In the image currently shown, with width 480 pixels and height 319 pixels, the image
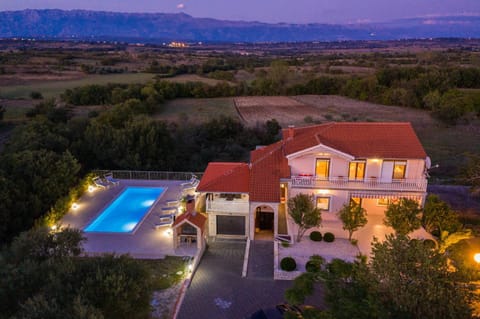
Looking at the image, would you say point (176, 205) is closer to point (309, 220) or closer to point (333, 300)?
point (309, 220)

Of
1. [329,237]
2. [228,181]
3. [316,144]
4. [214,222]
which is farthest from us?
[228,181]

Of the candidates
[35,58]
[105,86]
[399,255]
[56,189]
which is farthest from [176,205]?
[35,58]

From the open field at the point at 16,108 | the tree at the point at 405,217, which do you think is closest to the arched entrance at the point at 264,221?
the tree at the point at 405,217

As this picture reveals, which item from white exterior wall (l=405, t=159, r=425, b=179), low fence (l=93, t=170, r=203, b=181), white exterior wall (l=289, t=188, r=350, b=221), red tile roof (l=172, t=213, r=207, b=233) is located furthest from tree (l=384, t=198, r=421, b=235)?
low fence (l=93, t=170, r=203, b=181)

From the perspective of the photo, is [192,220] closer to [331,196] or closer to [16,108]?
[331,196]

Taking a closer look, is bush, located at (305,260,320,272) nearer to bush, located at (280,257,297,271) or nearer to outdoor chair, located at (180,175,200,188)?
bush, located at (280,257,297,271)

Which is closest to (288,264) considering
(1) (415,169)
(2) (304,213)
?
(2) (304,213)

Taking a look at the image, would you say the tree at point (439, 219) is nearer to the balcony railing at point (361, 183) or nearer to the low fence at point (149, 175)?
the balcony railing at point (361, 183)
